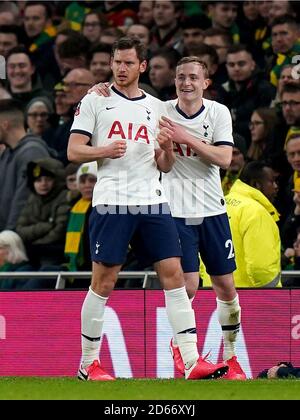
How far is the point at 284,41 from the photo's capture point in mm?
13758

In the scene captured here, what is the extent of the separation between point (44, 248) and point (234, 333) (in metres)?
3.97

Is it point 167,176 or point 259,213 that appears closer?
point 167,176

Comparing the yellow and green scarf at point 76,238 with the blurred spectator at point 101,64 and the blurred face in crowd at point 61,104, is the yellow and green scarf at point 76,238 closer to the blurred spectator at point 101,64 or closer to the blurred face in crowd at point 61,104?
the blurred face in crowd at point 61,104

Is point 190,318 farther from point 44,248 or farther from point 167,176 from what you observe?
point 44,248

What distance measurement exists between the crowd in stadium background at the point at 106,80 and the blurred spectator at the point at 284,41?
13 mm

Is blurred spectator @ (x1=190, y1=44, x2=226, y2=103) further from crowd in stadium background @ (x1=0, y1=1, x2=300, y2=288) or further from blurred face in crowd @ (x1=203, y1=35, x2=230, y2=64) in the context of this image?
blurred face in crowd @ (x1=203, y1=35, x2=230, y2=64)

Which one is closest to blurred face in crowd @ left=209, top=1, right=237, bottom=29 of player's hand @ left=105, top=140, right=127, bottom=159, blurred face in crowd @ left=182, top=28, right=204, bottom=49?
blurred face in crowd @ left=182, top=28, right=204, bottom=49

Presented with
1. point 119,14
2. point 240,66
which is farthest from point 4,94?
point 240,66

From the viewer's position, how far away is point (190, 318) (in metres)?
8.91

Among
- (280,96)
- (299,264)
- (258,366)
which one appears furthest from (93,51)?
(258,366)

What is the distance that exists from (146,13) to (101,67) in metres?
1.12

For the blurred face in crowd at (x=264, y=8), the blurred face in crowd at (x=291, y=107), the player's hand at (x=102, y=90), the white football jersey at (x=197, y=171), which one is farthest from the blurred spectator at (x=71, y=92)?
the player's hand at (x=102, y=90)

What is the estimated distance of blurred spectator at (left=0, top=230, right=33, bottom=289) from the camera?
13266 mm

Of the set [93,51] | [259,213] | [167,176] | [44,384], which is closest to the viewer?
[44,384]
